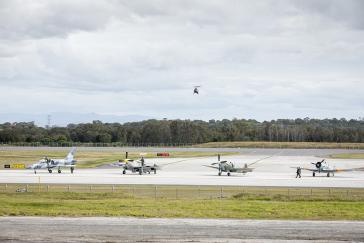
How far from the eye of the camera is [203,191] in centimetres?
5197

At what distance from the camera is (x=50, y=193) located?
4856cm

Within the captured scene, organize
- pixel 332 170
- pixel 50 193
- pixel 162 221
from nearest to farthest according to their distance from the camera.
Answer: pixel 162 221, pixel 50 193, pixel 332 170

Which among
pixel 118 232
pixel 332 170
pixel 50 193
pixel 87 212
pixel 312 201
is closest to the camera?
pixel 118 232

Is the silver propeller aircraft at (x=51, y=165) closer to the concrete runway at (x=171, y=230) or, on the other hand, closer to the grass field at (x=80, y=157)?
the grass field at (x=80, y=157)

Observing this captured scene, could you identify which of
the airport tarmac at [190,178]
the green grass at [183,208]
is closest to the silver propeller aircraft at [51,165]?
the airport tarmac at [190,178]

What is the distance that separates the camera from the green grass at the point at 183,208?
3588 cm

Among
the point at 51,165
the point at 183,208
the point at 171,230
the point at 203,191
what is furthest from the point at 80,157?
the point at 171,230

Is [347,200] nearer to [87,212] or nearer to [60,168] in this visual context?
[87,212]

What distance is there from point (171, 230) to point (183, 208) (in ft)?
26.6

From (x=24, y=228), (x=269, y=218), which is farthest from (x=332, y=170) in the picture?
(x=24, y=228)

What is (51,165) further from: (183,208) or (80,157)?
(183,208)

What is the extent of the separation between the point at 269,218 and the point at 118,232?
32.2 feet

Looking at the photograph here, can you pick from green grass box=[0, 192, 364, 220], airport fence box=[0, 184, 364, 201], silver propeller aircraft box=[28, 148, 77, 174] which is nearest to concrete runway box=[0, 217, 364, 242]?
green grass box=[0, 192, 364, 220]

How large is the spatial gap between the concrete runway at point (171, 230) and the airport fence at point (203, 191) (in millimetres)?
12486
